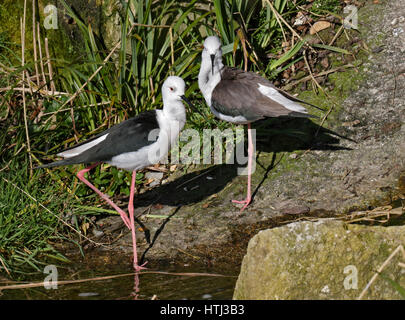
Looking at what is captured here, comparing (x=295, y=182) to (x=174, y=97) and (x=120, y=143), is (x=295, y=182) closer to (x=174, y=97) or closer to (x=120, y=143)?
(x=174, y=97)

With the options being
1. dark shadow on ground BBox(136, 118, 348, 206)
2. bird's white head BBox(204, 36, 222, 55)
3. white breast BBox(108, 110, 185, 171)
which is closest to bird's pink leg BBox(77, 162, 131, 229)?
white breast BBox(108, 110, 185, 171)

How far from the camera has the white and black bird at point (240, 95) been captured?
188 inches

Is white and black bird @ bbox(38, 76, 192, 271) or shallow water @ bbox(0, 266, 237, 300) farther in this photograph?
white and black bird @ bbox(38, 76, 192, 271)

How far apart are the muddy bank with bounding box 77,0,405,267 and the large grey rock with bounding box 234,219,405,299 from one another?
95 cm

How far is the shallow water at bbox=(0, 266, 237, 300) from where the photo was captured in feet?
11.8

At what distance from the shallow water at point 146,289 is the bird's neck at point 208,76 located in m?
1.69

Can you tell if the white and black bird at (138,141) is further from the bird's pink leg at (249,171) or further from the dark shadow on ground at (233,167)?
the bird's pink leg at (249,171)

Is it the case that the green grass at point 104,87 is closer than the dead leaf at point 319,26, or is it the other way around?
the green grass at point 104,87

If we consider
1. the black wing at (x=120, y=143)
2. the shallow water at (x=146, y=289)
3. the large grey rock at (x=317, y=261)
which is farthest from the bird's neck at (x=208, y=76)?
the large grey rock at (x=317, y=261)

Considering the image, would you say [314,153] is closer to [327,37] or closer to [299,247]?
[327,37]

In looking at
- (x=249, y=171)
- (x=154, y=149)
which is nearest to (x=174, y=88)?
(x=154, y=149)

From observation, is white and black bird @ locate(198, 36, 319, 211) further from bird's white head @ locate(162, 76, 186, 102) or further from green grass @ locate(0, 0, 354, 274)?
bird's white head @ locate(162, 76, 186, 102)

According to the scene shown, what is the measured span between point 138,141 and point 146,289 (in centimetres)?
116

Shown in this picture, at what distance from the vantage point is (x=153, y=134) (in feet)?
14.7
